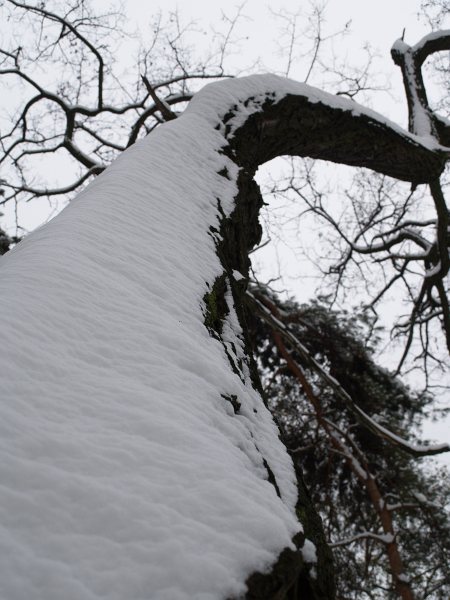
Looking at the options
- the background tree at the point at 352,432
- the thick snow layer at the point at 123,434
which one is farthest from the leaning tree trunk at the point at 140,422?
the background tree at the point at 352,432

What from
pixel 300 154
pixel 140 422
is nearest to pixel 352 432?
pixel 300 154

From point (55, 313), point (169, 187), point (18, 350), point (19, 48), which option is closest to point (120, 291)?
point (55, 313)

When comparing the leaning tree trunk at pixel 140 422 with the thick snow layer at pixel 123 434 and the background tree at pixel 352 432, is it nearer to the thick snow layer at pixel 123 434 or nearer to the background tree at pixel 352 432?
the thick snow layer at pixel 123 434

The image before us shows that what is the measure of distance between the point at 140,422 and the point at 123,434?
0.04m

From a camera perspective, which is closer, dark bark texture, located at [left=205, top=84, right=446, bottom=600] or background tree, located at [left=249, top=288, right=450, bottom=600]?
dark bark texture, located at [left=205, top=84, right=446, bottom=600]

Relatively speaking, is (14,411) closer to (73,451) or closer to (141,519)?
(73,451)

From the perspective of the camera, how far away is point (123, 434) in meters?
0.71

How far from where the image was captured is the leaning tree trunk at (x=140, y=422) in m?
0.55

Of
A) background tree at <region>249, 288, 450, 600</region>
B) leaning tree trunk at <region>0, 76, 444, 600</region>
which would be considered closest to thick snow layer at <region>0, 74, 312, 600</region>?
leaning tree trunk at <region>0, 76, 444, 600</region>

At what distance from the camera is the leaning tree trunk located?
0.55 meters

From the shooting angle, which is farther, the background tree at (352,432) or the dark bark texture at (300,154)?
the background tree at (352,432)

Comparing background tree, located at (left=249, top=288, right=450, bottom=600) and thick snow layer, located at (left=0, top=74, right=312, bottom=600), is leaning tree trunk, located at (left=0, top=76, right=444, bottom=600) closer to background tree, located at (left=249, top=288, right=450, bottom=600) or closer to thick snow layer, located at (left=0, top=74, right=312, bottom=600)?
thick snow layer, located at (left=0, top=74, right=312, bottom=600)

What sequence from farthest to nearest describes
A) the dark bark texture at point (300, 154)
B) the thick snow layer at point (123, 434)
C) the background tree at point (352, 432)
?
the background tree at point (352, 432)
the dark bark texture at point (300, 154)
the thick snow layer at point (123, 434)

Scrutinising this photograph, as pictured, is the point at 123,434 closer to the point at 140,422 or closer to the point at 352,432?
the point at 140,422
